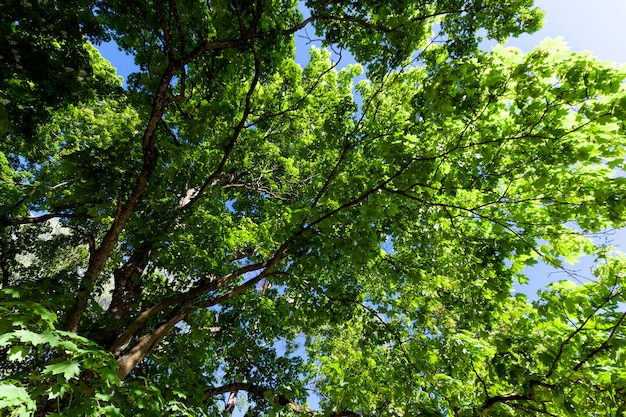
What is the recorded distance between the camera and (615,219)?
3.91 m

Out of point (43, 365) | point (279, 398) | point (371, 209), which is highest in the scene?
point (371, 209)

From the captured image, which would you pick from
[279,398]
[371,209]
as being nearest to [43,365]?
[371,209]

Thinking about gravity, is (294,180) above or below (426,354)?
above

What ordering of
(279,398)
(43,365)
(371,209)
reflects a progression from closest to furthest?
1. (43,365)
2. (371,209)
3. (279,398)

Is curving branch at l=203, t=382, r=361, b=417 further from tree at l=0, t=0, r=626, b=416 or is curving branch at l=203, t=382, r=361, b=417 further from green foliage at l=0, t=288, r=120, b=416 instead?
green foliage at l=0, t=288, r=120, b=416

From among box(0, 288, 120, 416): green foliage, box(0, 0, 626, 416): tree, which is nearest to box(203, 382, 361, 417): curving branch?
box(0, 0, 626, 416): tree

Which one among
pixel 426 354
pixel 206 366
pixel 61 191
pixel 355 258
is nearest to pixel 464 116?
pixel 355 258

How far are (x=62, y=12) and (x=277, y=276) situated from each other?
6461mm

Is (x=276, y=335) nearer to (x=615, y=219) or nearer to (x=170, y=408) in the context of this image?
(x=170, y=408)

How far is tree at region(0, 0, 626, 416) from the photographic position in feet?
11.2

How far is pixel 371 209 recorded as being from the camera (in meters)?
4.62

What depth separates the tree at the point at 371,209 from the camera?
11.2 feet

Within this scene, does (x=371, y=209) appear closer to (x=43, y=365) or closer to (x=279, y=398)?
(x=43, y=365)

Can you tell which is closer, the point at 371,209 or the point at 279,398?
the point at 371,209
